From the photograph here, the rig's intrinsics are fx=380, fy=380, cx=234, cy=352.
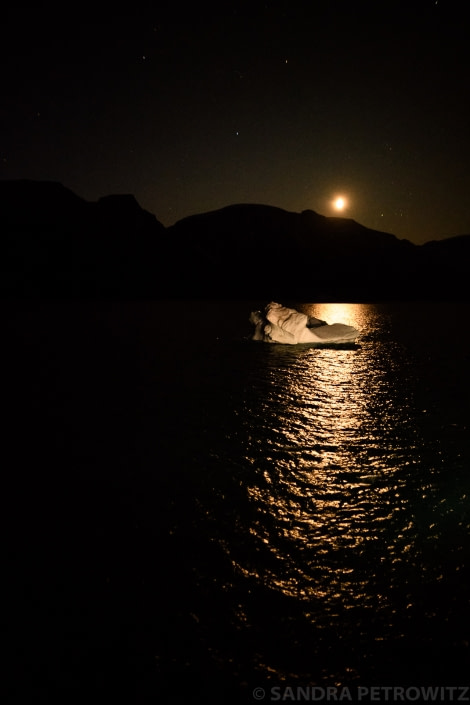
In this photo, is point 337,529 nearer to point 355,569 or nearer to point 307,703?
point 355,569

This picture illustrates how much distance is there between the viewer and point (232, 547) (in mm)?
8086

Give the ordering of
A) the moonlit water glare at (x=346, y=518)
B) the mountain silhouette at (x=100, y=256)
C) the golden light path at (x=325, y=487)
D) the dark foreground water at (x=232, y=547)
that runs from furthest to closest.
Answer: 1. the mountain silhouette at (x=100, y=256)
2. the golden light path at (x=325, y=487)
3. the moonlit water glare at (x=346, y=518)
4. the dark foreground water at (x=232, y=547)

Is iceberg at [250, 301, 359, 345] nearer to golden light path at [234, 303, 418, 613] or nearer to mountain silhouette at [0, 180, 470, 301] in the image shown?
golden light path at [234, 303, 418, 613]

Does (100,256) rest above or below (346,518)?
above

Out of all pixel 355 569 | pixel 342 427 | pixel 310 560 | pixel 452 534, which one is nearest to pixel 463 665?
pixel 355 569

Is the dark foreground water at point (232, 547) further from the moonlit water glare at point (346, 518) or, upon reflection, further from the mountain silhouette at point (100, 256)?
the mountain silhouette at point (100, 256)

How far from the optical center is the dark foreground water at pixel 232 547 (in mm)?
5594

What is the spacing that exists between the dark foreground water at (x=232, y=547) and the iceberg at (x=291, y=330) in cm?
1987

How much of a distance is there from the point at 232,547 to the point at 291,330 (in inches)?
1237

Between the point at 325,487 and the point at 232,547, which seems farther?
the point at 325,487

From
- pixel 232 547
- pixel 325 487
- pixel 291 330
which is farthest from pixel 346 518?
pixel 291 330

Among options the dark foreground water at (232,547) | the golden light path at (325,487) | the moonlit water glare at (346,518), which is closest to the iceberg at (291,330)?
the golden light path at (325,487)

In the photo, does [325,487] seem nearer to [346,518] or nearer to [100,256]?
[346,518]

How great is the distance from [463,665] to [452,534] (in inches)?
132
